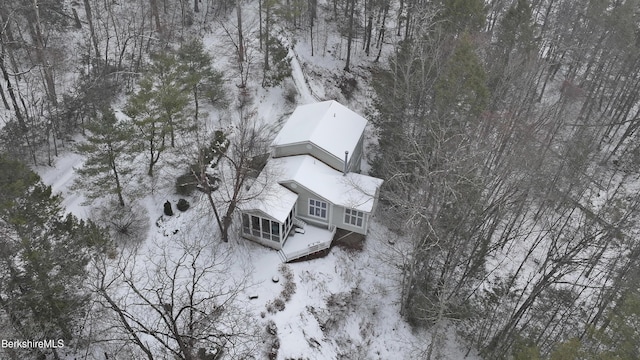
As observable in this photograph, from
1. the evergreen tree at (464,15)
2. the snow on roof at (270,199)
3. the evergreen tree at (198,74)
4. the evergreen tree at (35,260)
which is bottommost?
the snow on roof at (270,199)

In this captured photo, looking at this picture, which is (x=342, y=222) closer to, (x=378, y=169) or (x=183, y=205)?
(x=378, y=169)

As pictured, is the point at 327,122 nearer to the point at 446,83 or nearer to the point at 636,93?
the point at 446,83

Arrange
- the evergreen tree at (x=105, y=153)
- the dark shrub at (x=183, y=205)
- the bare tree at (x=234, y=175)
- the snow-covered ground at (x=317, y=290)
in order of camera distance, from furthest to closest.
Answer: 1. the dark shrub at (x=183, y=205)
2. the bare tree at (x=234, y=175)
3. the snow-covered ground at (x=317, y=290)
4. the evergreen tree at (x=105, y=153)

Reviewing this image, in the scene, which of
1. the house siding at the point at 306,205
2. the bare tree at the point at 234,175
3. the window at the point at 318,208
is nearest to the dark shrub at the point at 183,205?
the bare tree at the point at 234,175

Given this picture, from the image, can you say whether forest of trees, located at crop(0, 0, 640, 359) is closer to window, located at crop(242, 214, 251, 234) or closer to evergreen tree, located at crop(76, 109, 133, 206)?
evergreen tree, located at crop(76, 109, 133, 206)
